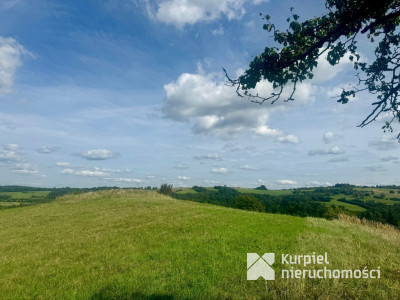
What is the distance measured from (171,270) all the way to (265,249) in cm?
516

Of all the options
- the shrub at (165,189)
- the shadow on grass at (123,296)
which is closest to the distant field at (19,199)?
the shrub at (165,189)

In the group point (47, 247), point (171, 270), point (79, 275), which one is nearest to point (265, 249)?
point (171, 270)

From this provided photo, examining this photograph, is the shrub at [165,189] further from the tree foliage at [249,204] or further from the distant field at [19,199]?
the distant field at [19,199]

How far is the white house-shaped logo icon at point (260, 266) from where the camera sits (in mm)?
9430

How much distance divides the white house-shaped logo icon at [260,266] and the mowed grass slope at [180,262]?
29 centimetres

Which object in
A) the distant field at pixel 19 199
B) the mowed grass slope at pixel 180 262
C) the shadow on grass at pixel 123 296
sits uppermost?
the distant field at pixel 19 199

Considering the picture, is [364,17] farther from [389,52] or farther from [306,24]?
[389,52]

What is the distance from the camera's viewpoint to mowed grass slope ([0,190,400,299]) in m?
8.09

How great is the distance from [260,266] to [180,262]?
3.46 m

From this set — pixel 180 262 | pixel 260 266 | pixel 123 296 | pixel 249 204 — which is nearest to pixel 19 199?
pixel 249 204

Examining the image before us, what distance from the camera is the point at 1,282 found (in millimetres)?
10133

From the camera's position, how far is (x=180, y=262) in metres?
11.1

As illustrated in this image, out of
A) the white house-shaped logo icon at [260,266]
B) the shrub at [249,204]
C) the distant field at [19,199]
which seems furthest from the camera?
the distant field at [19,199]

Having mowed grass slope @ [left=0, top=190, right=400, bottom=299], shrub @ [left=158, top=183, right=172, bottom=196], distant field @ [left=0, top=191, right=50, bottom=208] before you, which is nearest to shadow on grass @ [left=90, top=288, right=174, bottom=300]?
mowed grass slope @ [left=0, top=190, right=400, bottom=299]
